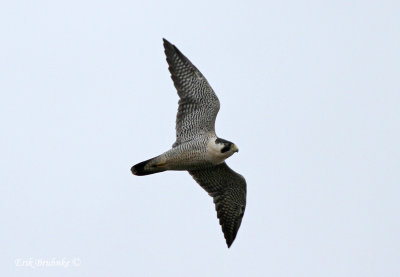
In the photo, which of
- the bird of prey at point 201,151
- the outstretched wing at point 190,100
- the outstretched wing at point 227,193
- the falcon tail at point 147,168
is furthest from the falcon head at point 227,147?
the falcon tail at point 147,168

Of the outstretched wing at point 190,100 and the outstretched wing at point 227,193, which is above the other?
the outstretched wing at point 190,100

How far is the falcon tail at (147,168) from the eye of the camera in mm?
14555

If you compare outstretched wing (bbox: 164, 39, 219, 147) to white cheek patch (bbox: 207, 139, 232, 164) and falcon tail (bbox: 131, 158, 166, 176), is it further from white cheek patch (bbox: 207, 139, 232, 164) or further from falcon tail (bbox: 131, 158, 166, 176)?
falcon tail (bbox: 131, 158, 166, 176)

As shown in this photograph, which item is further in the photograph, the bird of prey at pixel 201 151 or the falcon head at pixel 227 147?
the bird of prey at pixel 201 151

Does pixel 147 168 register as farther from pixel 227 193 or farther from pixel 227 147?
pixel 227 193

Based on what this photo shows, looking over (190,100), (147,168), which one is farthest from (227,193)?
(190,100)

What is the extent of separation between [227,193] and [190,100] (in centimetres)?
221

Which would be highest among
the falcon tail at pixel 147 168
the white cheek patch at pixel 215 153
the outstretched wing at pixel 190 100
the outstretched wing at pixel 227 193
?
the outstretched wing at pixel 190 100

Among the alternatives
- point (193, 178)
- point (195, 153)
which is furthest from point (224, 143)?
point (193, 178)

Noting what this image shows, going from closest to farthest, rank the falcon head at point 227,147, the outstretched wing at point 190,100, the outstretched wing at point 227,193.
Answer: the falcon head at point 227,147, the outstretched wing at point 190,100, the outstretched wing at point 227,193

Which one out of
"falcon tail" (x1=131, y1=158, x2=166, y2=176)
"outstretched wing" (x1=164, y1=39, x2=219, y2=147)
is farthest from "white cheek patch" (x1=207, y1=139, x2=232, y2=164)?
"falcon tail" (x1=131, y1=158, x2=166, y2=176)

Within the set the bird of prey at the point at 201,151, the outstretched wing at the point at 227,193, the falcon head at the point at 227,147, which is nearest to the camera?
the falcon head at the point at 227,147

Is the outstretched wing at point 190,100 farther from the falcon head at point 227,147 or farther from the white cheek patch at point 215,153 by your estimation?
the falcon head at point 227,147

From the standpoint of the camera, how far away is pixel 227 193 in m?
15.6
